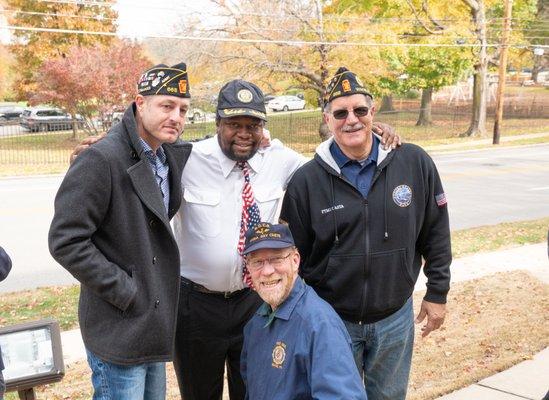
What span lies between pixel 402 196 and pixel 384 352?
0.83 metres

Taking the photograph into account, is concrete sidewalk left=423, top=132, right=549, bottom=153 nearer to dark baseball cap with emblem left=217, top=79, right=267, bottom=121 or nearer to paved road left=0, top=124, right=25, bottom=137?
paved road left=0, top=124, right=25, bottom=137

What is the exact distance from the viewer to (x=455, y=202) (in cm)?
1351

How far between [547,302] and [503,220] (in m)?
5.09

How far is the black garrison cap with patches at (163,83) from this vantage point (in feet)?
9.59

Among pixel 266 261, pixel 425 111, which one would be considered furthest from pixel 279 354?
pixel 425 111

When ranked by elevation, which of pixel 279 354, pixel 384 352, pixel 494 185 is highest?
pixel 279 354

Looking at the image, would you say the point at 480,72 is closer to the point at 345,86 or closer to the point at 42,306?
the point at 42,306

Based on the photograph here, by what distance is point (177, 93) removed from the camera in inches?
116

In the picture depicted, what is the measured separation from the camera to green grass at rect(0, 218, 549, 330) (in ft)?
20.9

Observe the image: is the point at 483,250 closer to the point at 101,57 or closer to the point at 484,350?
the point at 484,350

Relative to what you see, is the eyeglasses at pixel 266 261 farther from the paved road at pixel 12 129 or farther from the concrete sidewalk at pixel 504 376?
the paved road at pixel 12 129

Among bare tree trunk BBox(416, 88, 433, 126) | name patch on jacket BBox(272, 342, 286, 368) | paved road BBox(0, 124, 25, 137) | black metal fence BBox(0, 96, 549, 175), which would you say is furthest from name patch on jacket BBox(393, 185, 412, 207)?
paved road BBox(0, 124, 25, 137)

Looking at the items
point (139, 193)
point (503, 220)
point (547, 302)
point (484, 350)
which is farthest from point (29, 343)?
point (503, 220)

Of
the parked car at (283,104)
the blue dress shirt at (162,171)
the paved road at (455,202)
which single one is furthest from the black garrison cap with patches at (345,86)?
the parked car at (283,104)
